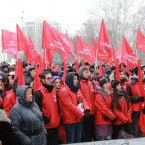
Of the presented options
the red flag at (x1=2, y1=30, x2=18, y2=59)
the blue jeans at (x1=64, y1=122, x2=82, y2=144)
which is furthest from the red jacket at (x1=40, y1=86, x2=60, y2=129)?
the red flag at (x1=2, y1=30, x2=18, y2=59)

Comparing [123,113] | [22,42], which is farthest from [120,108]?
[22,42]

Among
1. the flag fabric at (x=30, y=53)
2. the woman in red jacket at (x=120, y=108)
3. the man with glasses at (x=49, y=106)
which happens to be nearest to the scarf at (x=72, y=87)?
the man with glasses at (x=49, y=106)

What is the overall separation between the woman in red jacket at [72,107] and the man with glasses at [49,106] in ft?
0.62

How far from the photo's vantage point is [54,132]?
17.5 feet

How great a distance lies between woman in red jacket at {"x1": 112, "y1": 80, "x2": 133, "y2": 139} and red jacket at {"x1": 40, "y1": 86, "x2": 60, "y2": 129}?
1.27 metres

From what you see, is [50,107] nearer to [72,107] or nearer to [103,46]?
[72,107]

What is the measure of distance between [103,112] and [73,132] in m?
0.69

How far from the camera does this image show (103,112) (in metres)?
5.86

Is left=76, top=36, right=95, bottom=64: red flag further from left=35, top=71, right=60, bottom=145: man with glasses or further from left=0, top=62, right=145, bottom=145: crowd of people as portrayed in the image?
left=35, top=71, right=60, bottom=145: man with glasses

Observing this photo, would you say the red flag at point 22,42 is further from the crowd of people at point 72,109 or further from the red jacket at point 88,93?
the red jacket at point 88,93

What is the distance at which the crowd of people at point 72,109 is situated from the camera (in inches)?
168

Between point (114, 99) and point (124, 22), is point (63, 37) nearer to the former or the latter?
point (114, 99)

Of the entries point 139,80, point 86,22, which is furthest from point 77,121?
point 86,22

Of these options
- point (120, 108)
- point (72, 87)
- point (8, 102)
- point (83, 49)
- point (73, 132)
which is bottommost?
point (73, 132)
